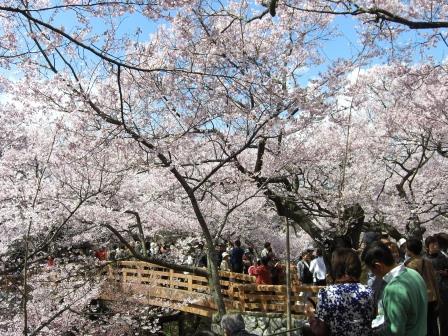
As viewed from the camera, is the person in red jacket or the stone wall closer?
the stone wall

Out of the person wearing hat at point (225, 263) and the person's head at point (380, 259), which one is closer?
the person's head at point (380, 259)

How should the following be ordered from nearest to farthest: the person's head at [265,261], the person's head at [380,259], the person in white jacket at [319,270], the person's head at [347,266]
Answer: the person's head at [347,266], the person's head at [380,259], the person in white jacket at [319,270], the person's head at [265,261]

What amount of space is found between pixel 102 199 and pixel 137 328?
3.70 meters

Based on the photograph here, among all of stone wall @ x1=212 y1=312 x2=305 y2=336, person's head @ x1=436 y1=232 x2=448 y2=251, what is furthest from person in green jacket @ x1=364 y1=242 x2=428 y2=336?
stone wall @ x1=212 y1=312 x2=305 y2=336

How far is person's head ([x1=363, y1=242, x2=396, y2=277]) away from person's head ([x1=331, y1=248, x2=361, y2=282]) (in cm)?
15

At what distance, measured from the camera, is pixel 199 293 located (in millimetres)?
11016

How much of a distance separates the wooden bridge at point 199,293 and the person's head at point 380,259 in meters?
5.86

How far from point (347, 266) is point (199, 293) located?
903 cm

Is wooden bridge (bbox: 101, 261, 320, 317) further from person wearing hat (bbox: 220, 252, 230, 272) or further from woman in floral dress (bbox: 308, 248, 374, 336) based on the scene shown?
woman in floral dress (bbox: 308, 248, 374, 336)

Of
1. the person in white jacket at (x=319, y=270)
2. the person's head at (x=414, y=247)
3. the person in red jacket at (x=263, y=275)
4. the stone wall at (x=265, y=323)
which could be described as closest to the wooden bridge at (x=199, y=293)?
the stone wall at (x=265, y=323)

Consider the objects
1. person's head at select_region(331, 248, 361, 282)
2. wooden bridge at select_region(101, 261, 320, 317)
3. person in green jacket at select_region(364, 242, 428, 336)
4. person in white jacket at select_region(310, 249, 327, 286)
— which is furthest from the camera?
wooden bridge at select_region(101, 261, 320, 317)

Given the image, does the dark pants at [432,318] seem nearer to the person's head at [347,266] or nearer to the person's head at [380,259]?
the person's head at [380,259]

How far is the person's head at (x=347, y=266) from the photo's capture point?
2.45 m

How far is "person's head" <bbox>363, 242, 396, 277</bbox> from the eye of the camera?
2566mm
